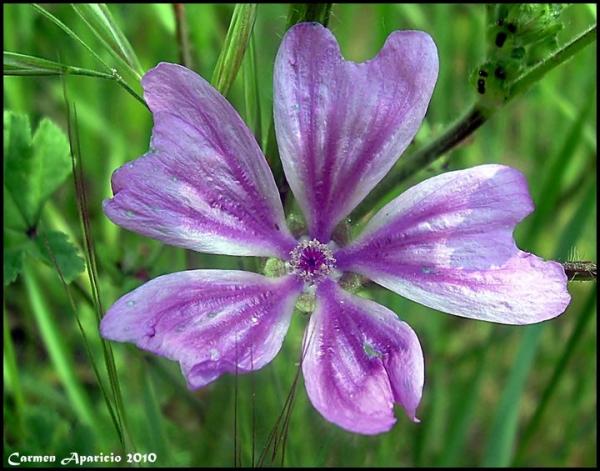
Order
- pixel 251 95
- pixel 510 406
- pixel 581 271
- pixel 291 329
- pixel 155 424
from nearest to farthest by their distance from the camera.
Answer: pixel 581 271 → pixel 251 95 → pixel 155 424 → pixel 510 406 → pixel 291 329

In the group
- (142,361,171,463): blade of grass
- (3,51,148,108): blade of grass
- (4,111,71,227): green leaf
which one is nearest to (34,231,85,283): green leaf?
(4,111,71,227): green leaf

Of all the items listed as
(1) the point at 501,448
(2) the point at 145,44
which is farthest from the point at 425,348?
(2) the point at 145,44

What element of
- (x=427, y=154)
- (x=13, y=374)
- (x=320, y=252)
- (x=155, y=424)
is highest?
(x=427, y=154)

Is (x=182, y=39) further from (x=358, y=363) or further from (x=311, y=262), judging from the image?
(x=358, y=363)

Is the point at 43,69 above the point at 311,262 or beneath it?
above

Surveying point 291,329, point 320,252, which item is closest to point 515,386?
point 291,329

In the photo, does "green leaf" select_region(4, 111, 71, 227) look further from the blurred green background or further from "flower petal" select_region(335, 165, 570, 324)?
"flower petal" select_region(335, 165, 570, 324)

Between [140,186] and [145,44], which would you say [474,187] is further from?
[145,44]
